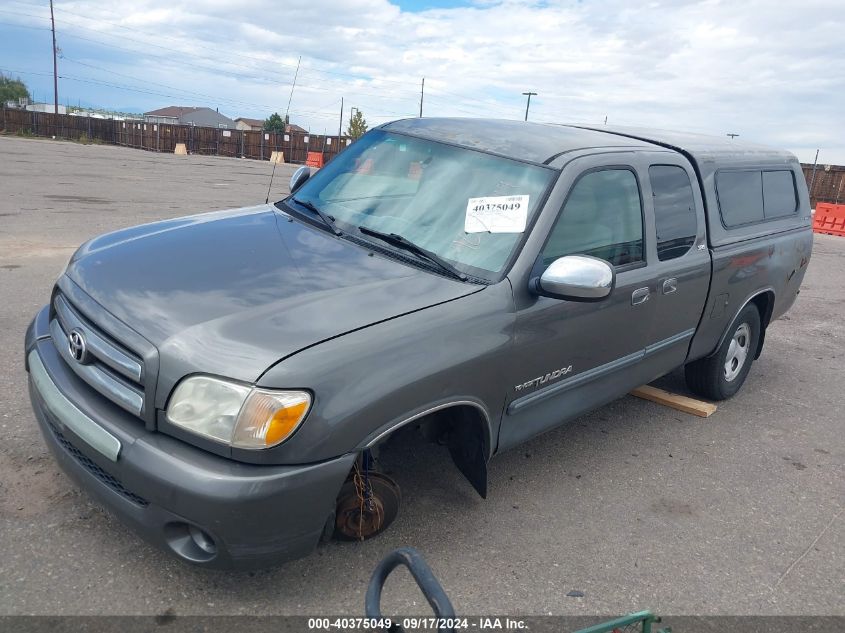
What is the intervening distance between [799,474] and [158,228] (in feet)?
12.6

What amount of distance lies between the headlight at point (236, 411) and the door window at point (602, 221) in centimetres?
144

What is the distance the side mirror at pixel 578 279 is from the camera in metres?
2.84

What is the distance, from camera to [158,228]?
3451 millimetres

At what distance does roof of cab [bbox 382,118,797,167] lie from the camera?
3505mm

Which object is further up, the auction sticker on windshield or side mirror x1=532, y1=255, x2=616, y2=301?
the auction sticker on windshield

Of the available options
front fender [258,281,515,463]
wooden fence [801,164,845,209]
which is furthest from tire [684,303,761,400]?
wooden fence [801,164,845,209]

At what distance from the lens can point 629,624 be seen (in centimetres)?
209

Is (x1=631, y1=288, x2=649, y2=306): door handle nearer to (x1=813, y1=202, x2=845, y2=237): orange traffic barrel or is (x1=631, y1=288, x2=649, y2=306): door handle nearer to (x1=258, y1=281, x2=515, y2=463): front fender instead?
(x1=258, y1=281, x2=515, y2=463): front fender

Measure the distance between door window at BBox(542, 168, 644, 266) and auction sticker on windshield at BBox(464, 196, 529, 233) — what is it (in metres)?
0.17

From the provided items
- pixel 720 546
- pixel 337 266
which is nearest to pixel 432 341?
pixel 337 266

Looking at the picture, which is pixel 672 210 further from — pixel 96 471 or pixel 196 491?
pixel 96 471

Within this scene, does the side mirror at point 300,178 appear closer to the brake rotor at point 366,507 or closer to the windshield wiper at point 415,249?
the windshield wiper at point 415,249

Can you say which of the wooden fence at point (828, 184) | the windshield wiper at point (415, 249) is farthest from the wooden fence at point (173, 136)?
the windshield wiper at point (415, 249)

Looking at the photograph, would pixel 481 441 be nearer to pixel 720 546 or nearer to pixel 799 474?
pixel 720 546
